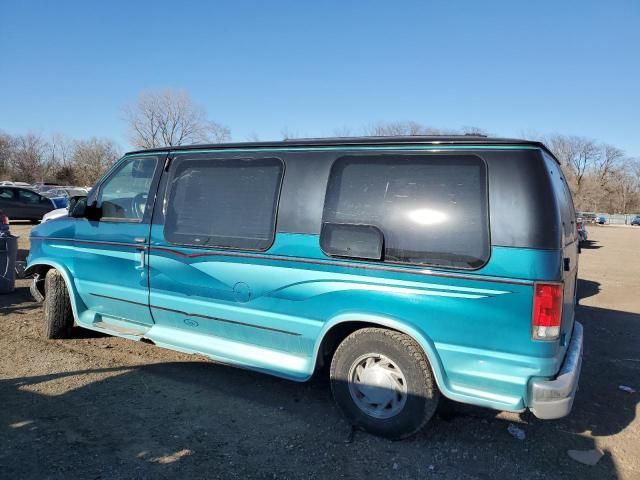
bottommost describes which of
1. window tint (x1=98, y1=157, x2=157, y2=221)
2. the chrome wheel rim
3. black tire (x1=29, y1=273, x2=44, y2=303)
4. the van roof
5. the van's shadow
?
the van's shadow

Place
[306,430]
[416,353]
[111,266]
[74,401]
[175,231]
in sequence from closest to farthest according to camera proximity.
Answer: [416,353]
[306,430]
[74,401]
[175,231]
[111,266]

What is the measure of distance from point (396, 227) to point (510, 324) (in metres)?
0.99

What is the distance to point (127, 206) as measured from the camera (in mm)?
4777

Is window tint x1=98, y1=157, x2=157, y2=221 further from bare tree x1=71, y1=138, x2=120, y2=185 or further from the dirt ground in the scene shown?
bare tree x1=71, y1=138, x2=120, y2=185

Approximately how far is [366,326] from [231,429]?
129cm

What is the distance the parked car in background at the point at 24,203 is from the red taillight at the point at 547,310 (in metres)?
20.7

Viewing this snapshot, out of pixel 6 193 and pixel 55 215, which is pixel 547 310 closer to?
pixel 55 215

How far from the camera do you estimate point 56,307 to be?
5.24 metres

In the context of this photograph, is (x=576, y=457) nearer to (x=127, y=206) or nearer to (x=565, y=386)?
(x=565, y=386)

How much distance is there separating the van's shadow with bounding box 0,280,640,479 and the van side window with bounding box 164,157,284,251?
53.6 inches

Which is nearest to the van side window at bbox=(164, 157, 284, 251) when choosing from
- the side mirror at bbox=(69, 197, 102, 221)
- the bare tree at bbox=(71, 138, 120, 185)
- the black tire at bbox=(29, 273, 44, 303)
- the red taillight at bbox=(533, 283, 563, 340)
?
the side mirror at bbox=(69, 197, 102, 221)

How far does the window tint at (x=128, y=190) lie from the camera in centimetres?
468

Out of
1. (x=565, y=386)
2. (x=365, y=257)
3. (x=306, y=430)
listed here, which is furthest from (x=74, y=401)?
(x=565, y=386)

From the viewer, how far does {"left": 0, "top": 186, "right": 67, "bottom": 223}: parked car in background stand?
759 inches
